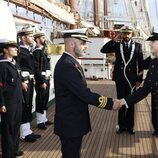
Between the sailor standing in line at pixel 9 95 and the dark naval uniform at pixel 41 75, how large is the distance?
66.7 inches

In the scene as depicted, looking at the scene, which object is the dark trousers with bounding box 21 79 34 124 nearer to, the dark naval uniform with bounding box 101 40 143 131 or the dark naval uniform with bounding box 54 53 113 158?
the dark naval uniform with bounding box 101 40 143 131

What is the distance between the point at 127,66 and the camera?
612 centimetres

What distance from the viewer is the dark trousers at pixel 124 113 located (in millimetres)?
6207

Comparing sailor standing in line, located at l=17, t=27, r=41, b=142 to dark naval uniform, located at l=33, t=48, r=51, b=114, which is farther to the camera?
dark naval uniform, located at l=33, t=48, r=51, b=114

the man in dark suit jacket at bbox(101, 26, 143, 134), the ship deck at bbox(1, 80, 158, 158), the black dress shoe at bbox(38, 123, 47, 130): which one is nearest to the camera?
the ship deck at bbox(1, 80, 158, 158)

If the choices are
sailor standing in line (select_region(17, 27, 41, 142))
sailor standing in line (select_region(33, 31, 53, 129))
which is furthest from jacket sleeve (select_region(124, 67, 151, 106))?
sailor standing in line (select_region(33, 31, 53, 129))

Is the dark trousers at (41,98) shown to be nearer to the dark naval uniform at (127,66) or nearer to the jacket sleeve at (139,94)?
the dark naval uniform at (127,66)

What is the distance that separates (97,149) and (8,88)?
155cm

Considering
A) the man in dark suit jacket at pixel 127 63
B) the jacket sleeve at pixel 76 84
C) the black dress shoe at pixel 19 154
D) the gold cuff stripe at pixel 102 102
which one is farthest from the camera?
the man in dark suit jacket at pixel 127 63

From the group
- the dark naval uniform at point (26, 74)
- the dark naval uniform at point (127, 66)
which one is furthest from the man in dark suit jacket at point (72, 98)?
the dark naval uniform at point (127, 66)

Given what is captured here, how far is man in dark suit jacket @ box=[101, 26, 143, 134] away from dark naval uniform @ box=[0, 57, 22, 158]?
2.01 meters

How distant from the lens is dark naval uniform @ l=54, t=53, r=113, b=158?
3.31 m

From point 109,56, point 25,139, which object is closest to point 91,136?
point 25,139

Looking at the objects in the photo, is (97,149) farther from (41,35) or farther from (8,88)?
(41,35)
